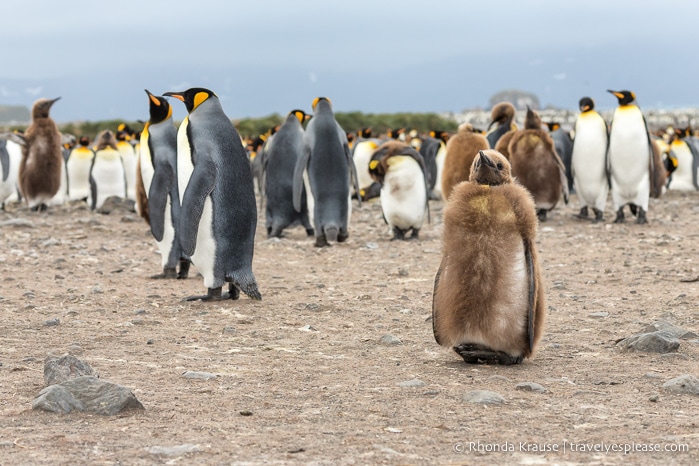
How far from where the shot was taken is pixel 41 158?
1350 centimetres

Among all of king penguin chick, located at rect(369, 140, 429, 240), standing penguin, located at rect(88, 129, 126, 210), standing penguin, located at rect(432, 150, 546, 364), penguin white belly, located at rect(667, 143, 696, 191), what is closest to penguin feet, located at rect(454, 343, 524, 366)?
standing penguin, located at rect(432, 150, 546, 364)

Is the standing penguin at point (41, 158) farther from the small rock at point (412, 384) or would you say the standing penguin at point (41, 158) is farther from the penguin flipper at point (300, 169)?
the small rock at point (412, 384)

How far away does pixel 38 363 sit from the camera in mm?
4336

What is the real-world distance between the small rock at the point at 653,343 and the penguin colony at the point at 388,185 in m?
0.65

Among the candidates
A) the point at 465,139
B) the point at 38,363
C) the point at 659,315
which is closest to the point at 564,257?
the point at 465,139

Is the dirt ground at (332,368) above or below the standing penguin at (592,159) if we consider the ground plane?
below

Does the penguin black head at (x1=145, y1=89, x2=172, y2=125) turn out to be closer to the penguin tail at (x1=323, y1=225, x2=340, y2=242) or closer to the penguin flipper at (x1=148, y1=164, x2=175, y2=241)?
the penguin flipper at (x1=148, y1=164, x2=175, y2=241)

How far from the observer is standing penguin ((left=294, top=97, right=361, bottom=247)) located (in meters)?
9.81

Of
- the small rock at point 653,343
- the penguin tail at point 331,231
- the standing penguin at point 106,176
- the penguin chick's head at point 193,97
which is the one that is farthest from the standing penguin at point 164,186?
the standing penguin at point 106,176

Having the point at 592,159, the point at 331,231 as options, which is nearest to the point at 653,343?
the point at 331,231

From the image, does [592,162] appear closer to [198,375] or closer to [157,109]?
[157,109]

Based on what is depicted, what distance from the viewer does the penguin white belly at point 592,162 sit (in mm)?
11414

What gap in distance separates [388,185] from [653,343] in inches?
221

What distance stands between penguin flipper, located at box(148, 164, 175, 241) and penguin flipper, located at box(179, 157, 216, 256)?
901mm
